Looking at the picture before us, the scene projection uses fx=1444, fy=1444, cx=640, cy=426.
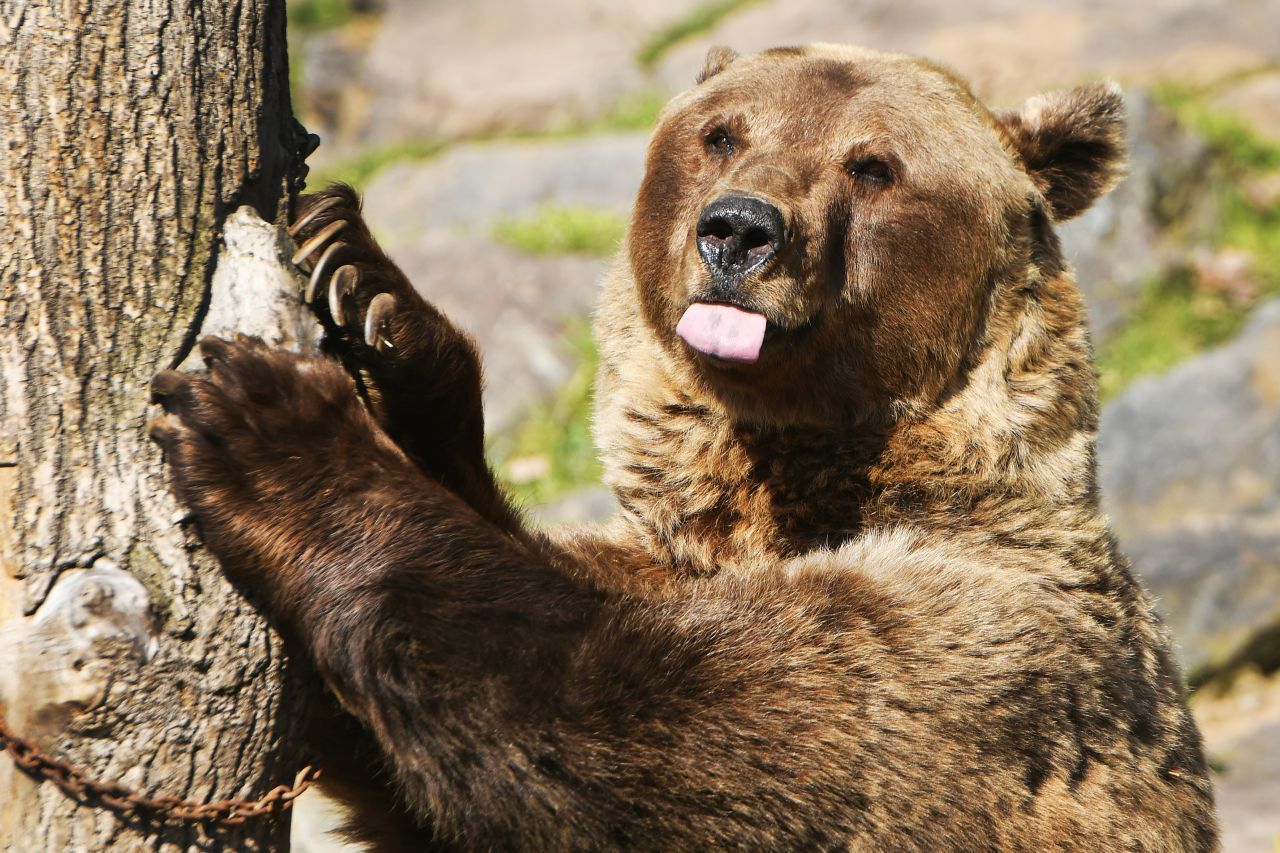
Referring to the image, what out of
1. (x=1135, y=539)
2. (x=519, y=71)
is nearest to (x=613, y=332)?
(x=1135, y=539)

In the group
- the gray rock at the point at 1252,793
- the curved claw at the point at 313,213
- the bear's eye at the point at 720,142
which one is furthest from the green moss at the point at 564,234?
the curved claw at the point at 313,213

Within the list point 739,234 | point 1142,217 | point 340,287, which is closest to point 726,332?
point 739,234

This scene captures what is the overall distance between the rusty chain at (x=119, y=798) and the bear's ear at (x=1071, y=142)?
2.99m

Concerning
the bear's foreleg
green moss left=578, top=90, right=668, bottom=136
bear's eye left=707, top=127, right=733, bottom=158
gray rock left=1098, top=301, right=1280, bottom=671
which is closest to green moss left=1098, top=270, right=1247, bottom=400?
gray rock left=1098, top=301, right=1280, bottom=671

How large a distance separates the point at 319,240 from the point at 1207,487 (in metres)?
7.42

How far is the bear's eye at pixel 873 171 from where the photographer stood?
416 cm

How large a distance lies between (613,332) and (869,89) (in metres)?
1.08

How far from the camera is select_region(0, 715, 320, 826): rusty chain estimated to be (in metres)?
2.77

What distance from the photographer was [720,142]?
435cm

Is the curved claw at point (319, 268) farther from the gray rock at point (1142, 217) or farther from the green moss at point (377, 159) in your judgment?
the green moss at point (377, 159)

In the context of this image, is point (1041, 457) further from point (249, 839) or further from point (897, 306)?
point (249, 839)

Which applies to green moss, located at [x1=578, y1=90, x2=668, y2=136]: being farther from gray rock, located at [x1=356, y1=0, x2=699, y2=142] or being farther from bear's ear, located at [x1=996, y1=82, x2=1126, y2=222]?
bear's ear, located at [x1=996, y1=82, x2=1126, y2=222]

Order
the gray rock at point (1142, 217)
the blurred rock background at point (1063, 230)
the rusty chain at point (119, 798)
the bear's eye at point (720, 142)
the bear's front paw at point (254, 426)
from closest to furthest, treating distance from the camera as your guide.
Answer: the rusty chain at point (119, 798) → the bear's front paw at point (254, 426) → the bear's eye at point (720, 142) → the blurred rock background at point (1063, 230) → the gray rock at point (1142, 217)

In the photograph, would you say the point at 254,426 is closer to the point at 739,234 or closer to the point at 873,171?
the point at 739,234
